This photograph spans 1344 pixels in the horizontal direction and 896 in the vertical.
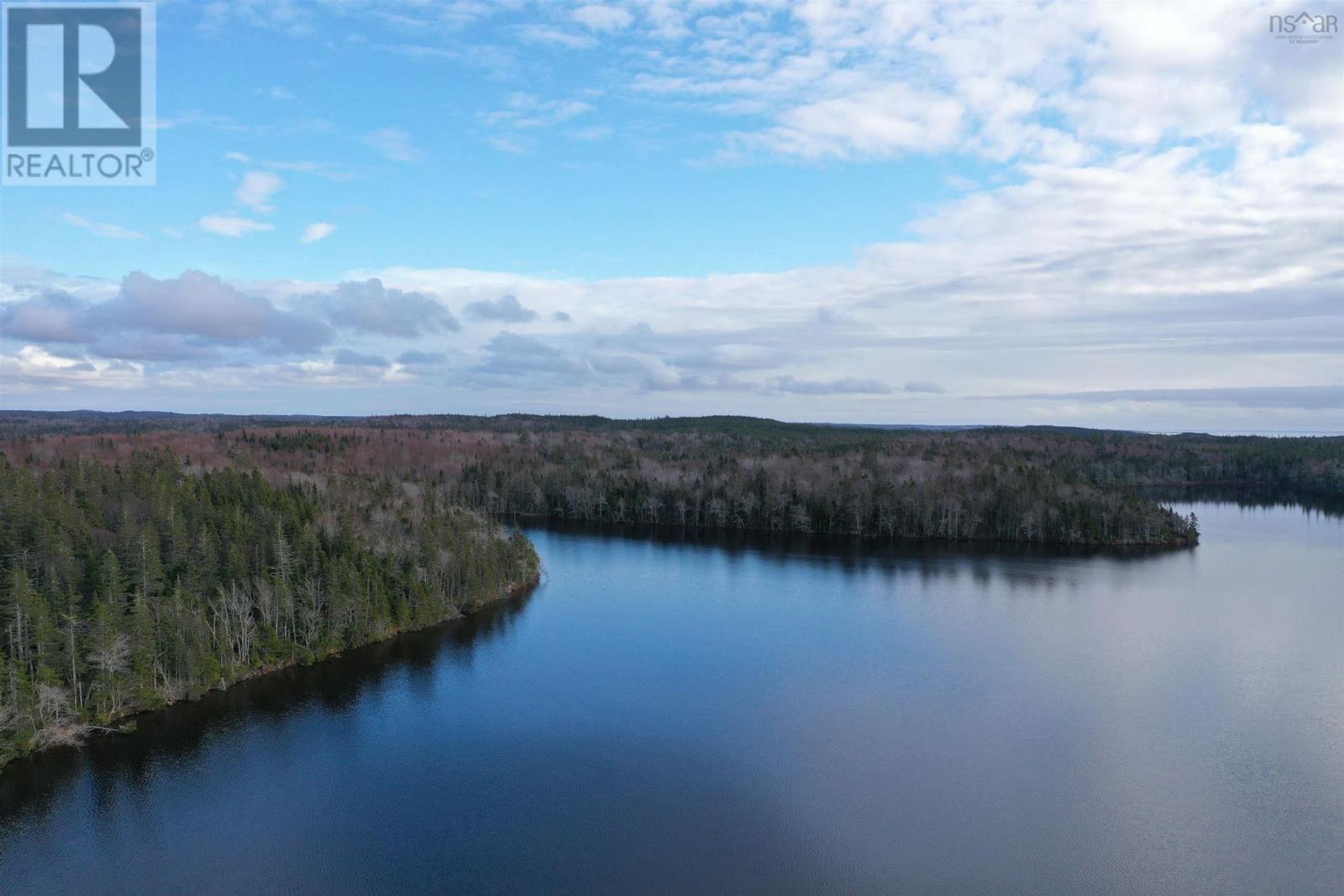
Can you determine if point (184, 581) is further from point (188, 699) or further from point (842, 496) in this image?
point (842, 496)

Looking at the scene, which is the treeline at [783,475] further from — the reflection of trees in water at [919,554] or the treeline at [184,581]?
the treeline at [184,581]

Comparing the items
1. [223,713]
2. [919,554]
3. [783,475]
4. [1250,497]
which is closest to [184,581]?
[223,713]

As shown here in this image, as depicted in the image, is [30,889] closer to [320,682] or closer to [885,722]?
[320,682]

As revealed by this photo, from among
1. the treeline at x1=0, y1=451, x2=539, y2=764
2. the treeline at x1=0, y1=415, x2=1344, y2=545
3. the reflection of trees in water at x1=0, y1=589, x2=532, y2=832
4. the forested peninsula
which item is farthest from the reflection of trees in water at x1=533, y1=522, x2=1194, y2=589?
the reflection of trees in water at x1=0, y1=589, x2=532, y2=832

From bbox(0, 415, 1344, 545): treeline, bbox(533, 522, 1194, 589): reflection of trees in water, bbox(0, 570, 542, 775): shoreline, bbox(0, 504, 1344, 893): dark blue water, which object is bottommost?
bbox(0, 504, 1344, 893): dark blue water

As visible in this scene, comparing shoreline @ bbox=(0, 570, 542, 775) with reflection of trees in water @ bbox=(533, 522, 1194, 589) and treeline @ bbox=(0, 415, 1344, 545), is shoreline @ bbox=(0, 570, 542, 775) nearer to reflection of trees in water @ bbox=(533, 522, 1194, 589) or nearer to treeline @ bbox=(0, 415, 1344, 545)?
treeline @ bbox=(0, 415, 1344, 545)

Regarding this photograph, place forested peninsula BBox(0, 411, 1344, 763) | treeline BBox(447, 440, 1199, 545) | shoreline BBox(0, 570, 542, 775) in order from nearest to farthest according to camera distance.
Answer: shoreline BBox(0, 570, 542, 775) → forested peninsula BBox(0, 411, 1344, 763) → treeline BBox(447, 440, 1199, 545)

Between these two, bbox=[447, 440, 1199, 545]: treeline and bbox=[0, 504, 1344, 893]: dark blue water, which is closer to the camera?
bbox=[0, 504, 1344, 893]: dark blue water
